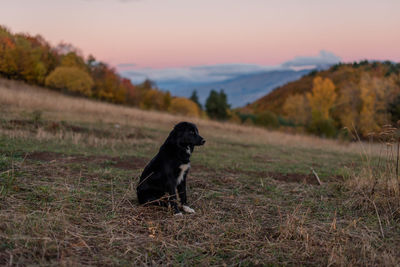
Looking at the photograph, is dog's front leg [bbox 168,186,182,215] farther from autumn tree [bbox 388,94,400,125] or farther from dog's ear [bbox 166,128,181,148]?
autumn tree [bbox 388,94,400,125]

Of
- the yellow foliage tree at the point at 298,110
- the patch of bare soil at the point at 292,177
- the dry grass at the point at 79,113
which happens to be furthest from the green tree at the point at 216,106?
the patch of bare soil at the point at 292,177

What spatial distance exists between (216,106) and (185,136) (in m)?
57.6

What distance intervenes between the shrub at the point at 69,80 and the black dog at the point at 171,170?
29185mm

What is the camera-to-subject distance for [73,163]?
23.8 ft

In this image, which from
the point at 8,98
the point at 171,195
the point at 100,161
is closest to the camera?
the point at 171,195

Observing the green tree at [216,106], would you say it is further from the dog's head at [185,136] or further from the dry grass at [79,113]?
the dog's head at [185,136]

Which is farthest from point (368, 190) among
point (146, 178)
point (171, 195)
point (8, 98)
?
point (8, 98)

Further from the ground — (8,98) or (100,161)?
(8,98)

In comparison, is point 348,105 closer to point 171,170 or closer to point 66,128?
point 66,128

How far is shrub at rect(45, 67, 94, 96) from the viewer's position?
31.4 meters

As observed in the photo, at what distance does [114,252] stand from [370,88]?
48.4 m

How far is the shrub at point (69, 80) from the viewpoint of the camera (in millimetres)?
31444

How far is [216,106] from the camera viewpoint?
62.0 metres

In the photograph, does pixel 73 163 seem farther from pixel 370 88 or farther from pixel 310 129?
pixel 370 88
